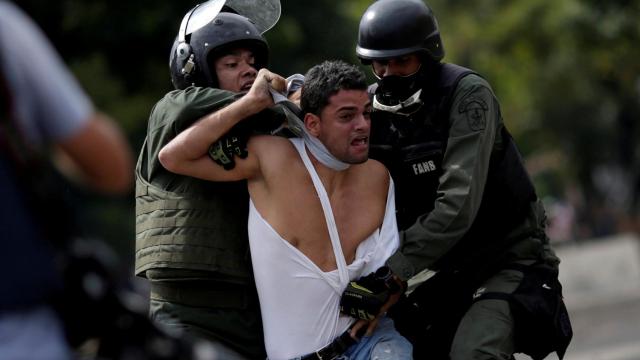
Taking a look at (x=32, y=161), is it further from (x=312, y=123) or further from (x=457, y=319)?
(x=457, y=319)

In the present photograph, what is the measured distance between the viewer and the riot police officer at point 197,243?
15.6ft

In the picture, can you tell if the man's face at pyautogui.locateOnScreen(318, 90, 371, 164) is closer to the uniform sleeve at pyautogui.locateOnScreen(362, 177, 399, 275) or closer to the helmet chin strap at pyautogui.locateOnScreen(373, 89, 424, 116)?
the uniform sleeve at pyautogui.locateOnScreen(362, 177, 399, 275)

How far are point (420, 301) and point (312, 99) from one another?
100 centimetres

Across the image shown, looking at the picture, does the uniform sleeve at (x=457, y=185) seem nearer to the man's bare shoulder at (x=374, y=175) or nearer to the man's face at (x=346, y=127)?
the man's bare shoulder at (x=374, y=175)

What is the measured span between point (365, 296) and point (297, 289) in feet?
0.75

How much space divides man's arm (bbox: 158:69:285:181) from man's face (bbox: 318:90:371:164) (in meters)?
0.21

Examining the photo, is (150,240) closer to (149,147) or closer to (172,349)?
(149,147)

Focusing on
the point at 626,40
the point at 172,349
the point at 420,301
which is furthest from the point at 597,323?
the point at 172,349

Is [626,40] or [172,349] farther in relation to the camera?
[626,40]

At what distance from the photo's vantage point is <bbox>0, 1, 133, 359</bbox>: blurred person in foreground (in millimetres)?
2766

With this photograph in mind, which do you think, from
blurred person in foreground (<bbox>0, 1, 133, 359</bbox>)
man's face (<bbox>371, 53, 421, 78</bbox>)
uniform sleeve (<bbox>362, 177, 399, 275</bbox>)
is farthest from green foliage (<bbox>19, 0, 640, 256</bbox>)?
blurred person in foreground (<bbox>0, 1, 133, 359</bbox>)

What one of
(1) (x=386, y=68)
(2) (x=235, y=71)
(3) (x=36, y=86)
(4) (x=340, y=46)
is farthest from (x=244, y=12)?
(4) (x=340, y=46)

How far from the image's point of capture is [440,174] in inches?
199

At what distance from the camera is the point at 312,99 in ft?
15.6
